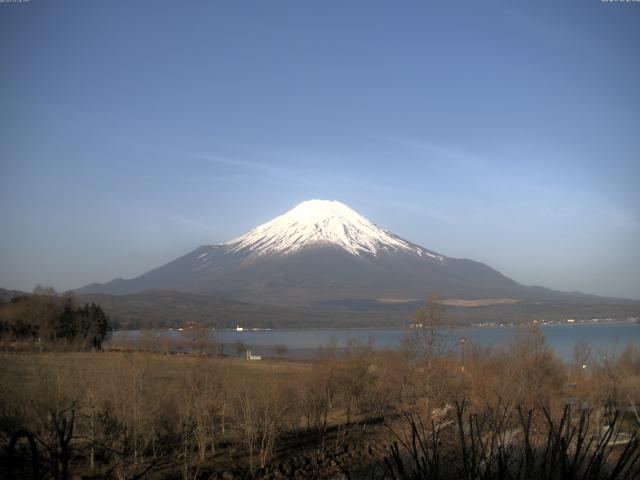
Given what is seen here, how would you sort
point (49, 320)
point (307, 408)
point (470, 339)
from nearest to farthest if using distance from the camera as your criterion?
point (307, 408) < point (470, 339) < point (49, 320)

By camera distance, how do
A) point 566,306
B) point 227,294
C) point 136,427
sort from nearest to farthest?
point 136,427, point 566,306, point 227,294

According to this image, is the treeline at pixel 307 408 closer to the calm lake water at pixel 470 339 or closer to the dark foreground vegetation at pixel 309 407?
the dark foreground vegetation at pixel 309 407

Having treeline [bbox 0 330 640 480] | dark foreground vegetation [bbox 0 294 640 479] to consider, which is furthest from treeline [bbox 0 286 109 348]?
treeline [bbox 0 330 640 480]

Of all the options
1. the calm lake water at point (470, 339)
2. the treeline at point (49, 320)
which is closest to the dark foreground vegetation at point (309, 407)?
the calm lake water at point (470, 339)

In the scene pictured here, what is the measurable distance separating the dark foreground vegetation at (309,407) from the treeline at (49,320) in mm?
21661

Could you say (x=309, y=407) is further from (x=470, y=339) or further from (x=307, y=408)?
(x=470, y=339)

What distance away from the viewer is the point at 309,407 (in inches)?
651

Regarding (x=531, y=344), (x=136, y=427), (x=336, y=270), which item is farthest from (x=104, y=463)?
(x=336, y=270)

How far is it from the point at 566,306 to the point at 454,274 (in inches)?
2179

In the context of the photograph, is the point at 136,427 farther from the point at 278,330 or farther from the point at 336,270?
the point at 336,270

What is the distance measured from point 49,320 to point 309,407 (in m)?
33.4

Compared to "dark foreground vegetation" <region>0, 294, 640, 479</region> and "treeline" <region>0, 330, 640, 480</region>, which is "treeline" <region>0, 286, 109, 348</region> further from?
"treeline" <region>0, 330, 640, 480</region>

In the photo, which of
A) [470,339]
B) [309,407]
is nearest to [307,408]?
[309,407]

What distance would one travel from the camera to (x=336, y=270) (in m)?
191
